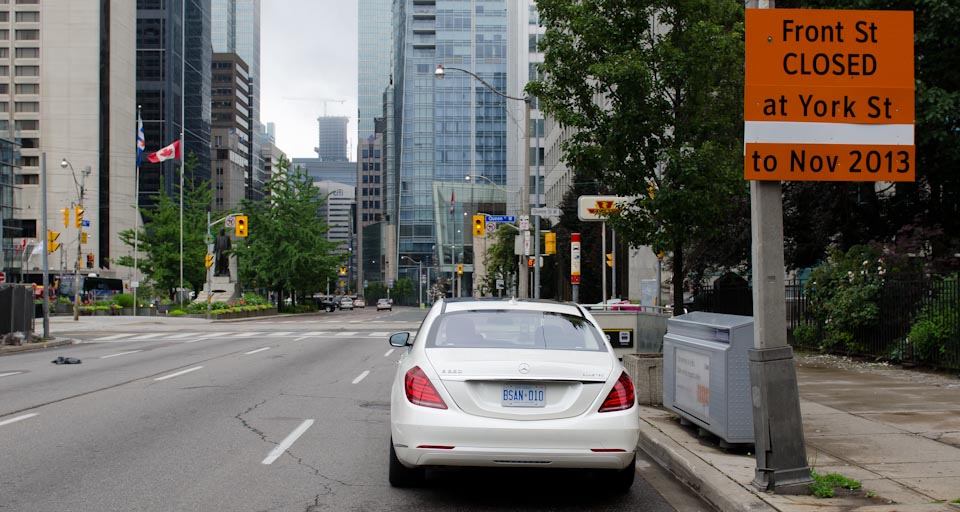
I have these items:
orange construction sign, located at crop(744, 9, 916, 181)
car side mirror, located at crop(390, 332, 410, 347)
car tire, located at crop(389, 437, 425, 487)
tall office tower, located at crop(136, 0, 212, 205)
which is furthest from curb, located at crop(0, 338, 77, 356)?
tall office tower, located at crop(136, 0, 212, 205)

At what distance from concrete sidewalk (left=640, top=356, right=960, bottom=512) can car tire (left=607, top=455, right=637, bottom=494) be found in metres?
0.61

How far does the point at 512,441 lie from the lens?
20.0 ft

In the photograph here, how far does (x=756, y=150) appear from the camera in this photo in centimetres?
689

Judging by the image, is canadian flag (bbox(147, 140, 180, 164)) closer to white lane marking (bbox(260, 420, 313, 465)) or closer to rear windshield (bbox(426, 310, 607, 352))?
white lane marking (bbox(260, 420, 313, 465))

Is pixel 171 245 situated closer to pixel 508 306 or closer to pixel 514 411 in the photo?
pixel 508 306

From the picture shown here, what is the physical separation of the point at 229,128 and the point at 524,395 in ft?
586

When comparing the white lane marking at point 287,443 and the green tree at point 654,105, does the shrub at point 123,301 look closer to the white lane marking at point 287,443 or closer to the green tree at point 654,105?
the green tree at point 654,105

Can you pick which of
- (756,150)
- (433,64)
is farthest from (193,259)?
(756,150)

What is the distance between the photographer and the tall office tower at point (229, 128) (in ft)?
544

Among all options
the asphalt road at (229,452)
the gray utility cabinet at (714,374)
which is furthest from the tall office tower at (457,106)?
the gray utility cabinet at (714,374)

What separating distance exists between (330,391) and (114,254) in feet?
334

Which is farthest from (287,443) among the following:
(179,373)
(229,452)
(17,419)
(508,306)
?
(179,373)

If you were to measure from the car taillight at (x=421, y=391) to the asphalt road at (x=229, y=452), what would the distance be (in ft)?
2.83

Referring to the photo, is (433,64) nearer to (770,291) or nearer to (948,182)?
(948,182)
